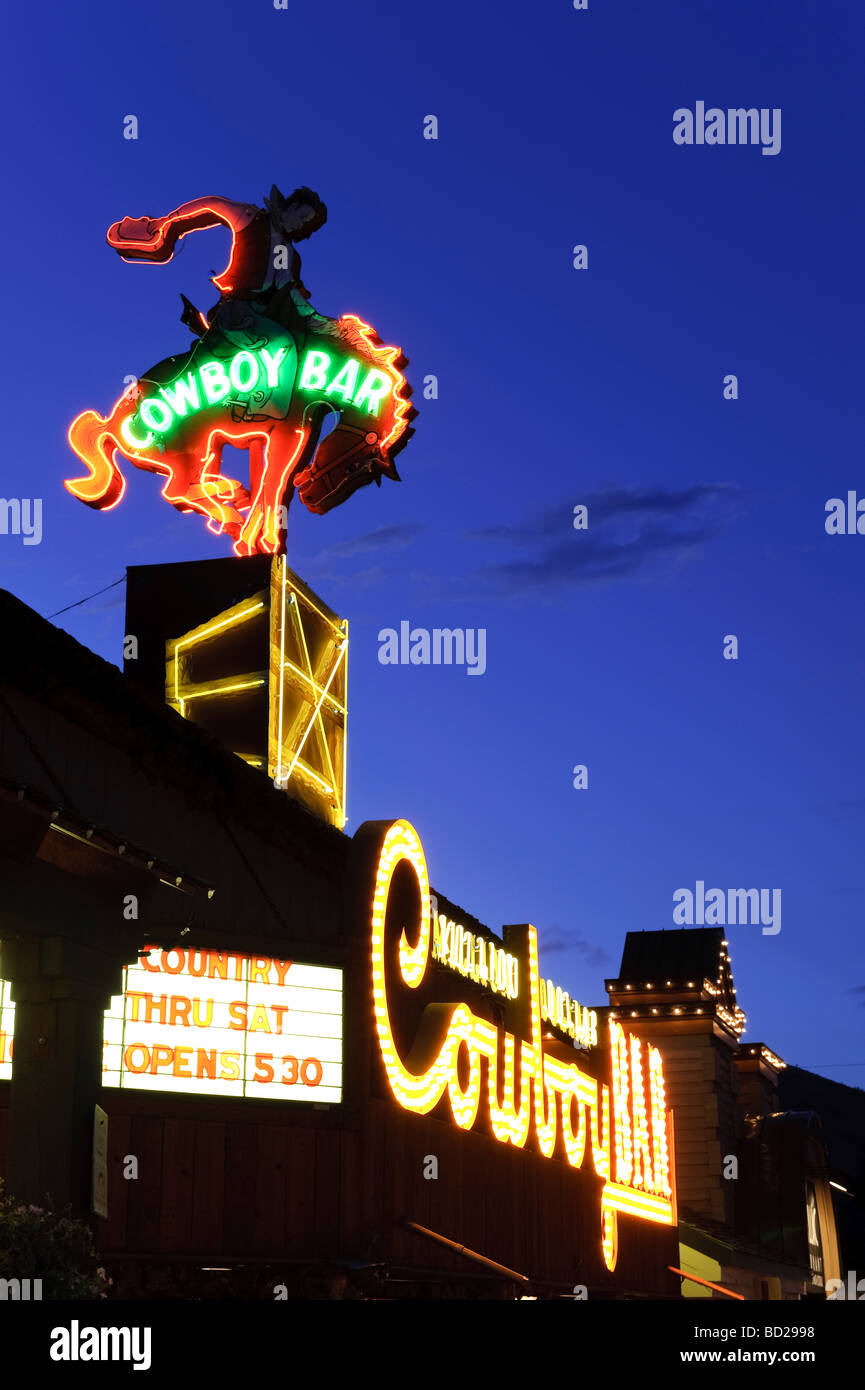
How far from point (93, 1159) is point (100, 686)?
543 centimetres

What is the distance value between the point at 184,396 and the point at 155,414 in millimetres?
673

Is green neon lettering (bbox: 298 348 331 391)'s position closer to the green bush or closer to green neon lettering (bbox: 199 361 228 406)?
green neon lettering (bbox: 199 361 228 406)

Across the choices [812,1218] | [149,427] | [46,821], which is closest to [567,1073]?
[149,427]

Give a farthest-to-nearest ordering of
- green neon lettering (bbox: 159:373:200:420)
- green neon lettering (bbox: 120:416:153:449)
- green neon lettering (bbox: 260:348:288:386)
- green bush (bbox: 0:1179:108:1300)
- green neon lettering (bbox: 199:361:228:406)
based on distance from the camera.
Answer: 1. green neon lettering (bbox: 120:416:153:449)
2. green neon lettering (bbox: 159:373:200:420)
3. green neon lettering (bbox: 199:361:228:406)
4. green neon lettering (bbox: 260:348:288:386)
5. green bush (bbox: 0:1179:108:1300)

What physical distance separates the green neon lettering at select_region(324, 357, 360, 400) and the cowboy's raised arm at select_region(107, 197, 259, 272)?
481cm

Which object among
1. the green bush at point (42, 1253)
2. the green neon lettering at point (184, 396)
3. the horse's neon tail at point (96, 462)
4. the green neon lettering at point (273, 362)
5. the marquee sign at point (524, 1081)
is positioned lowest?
the green bush at point (42, 1253)

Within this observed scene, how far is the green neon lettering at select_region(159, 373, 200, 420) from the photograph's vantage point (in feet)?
99.4

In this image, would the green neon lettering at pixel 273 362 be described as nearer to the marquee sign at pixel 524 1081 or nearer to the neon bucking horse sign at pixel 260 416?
the neon bucking horse sign at pixel 260 416

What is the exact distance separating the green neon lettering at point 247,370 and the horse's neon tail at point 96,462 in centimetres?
256

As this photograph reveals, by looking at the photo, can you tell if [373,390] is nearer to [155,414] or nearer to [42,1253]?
[155,414]

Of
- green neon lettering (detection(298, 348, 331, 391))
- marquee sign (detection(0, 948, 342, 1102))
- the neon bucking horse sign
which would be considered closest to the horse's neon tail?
the neon bucking horse sign

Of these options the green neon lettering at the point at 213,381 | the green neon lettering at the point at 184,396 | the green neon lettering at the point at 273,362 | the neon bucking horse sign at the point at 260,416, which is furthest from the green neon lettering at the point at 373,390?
the green neon lettering at the point at 184,396

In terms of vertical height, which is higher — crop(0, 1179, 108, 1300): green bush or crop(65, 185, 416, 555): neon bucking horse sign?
crop(65, 185, 416, 555): neon bucking horse sign

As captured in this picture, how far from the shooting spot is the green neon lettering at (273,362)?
29.9 metres
